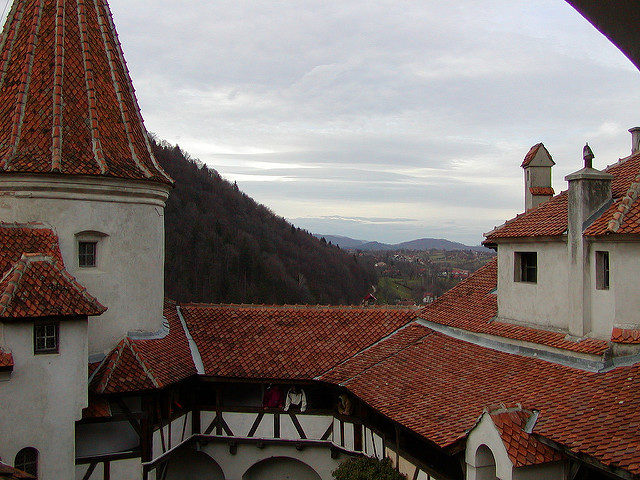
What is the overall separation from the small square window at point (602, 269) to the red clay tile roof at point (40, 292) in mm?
10423

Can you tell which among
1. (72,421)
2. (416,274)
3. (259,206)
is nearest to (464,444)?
(72,421)

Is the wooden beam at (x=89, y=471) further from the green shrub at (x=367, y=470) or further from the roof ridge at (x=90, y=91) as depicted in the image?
the roof ridge at (x=90, y=91)

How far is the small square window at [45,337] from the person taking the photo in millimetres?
12836

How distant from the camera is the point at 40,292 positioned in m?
13.0

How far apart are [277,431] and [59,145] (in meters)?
9.58

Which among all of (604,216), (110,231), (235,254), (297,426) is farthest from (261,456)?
(235,254)

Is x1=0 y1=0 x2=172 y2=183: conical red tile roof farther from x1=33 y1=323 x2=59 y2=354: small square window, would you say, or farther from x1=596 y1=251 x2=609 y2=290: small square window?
x1=596 y1=251 x2=609 y2=290: small square window

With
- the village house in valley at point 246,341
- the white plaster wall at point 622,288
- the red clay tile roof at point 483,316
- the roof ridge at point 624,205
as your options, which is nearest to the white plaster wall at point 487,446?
the village house in valley at point 246,341

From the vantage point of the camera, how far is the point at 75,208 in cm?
1502

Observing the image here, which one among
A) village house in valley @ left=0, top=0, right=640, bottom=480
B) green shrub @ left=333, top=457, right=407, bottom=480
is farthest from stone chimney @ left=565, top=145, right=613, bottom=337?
green shrub @ left=333, top=457, right=407, bottom=480

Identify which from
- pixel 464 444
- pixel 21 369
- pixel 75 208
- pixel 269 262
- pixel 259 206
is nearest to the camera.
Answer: pixel 464 444

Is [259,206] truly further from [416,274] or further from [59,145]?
[59,145]

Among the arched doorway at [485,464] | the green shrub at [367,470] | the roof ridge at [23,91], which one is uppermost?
the roof ridge at [23,91]

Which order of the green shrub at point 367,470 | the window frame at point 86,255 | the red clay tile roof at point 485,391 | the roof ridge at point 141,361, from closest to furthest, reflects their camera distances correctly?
the red clay tile roof at point 485,391, the green shrub at point 367,470, the roof ridge at point 141,361, the window frame at point 86,255
